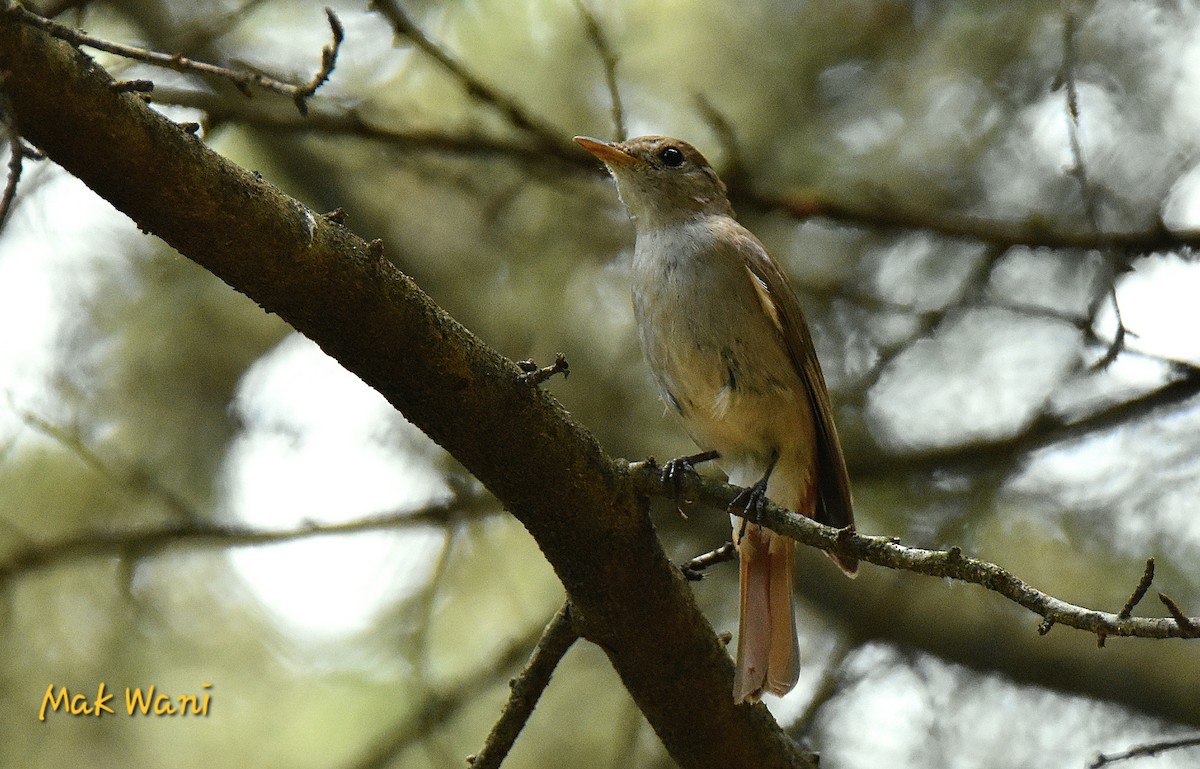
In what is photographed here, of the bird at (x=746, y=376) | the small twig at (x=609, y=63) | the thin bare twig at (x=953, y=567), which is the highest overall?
the small twig at (x=609, y=63)

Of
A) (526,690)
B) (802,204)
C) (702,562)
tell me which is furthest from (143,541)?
(802,204)

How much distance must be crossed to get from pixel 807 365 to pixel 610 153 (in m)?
1.15

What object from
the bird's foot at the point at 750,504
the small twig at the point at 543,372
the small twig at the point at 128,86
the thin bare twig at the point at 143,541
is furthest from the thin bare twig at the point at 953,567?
the thin bare twig at the point at 143,541

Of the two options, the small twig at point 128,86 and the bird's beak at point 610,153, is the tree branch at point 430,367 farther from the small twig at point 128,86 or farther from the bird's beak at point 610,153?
the bird's beak at point 610,153

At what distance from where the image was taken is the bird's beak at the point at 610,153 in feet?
14.8

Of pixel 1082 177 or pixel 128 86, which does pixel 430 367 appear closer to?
pixel 128 86

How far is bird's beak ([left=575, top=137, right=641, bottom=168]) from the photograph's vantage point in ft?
14.8

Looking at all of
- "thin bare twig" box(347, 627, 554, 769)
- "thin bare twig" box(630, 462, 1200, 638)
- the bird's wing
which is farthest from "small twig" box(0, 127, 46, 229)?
"thin bare twig" box(347, 627, 554, 769)

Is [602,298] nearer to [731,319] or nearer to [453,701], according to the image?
[731,319]

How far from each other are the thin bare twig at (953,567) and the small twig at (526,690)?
1.50ft

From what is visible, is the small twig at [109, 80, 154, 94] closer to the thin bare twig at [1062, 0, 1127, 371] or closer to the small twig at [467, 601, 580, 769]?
the small twig at [467, 601, 580, 769]

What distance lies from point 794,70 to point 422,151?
1.75 meters

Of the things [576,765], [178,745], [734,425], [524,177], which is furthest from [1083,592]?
[178,745]

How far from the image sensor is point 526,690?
305cm
